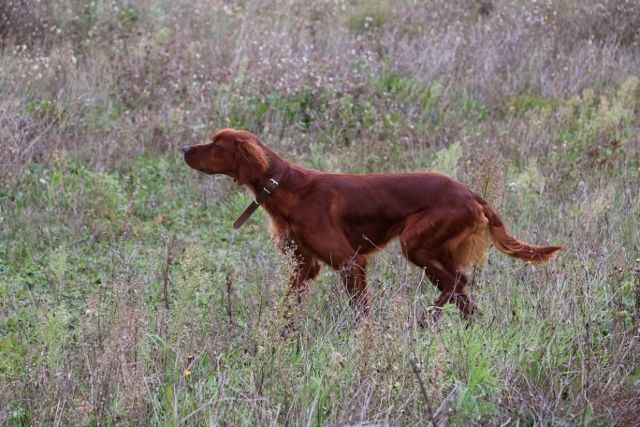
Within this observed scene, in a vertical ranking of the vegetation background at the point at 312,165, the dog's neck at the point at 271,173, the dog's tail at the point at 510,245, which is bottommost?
the vegetation background at the point at 312,165

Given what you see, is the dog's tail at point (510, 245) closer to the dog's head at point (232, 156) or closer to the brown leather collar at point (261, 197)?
the brown leather collar at point (261, 197)

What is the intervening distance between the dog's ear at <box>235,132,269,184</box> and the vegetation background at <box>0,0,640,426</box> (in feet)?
1.63

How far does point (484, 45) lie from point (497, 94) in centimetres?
91

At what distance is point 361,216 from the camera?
15.5 ft

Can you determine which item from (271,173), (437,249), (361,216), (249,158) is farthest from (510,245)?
(249,158)

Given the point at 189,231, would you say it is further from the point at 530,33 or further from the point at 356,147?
the point at 530,33

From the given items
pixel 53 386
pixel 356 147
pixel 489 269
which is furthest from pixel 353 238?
pixel 356 147

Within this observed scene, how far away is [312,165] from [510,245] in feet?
8.47

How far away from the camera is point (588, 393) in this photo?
3482mm

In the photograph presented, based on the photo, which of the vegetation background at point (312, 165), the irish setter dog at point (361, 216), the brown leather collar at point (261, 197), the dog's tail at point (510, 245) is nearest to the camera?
the vegetation background at point (312, 165)

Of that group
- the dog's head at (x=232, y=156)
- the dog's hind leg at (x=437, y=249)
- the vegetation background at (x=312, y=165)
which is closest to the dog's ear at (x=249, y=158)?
the dog's head at (x=232, y=156)

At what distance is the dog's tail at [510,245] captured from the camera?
4.43 meters

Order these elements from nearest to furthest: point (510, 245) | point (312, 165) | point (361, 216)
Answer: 1. point (510, 245)
2. point (361, 216)
3. point (312, 165)

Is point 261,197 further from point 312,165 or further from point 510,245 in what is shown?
point 312,165
